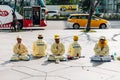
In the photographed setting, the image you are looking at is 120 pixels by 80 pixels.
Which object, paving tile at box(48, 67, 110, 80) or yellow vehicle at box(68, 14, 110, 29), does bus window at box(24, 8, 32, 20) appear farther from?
paving tile at box(48, 67, 110, 80)

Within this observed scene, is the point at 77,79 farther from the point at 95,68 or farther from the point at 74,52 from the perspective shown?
the point at 74,52

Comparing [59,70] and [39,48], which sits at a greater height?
[39,48]

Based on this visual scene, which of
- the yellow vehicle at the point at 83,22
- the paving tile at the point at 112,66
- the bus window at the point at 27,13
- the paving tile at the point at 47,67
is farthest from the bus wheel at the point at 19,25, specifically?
the paving tile at the point at 112,66

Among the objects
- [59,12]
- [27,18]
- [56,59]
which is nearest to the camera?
[56,59]

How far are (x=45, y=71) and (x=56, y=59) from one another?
169cm

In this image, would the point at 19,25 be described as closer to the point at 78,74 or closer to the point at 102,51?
the point at 102,51

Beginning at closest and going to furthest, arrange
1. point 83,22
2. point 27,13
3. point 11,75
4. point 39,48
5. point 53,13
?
1. point 11,75
2. point 39,48
3. point 27,13
4. point 83,22
5. point 53,13

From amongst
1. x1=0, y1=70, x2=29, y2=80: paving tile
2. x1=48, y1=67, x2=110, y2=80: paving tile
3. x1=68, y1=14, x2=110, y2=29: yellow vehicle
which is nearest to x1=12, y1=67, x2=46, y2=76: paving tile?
x1=0, y1=70, x2=29, y2=80: paving tile

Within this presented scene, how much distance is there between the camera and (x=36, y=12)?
2953cm

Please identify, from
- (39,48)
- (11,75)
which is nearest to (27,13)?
(39,48)

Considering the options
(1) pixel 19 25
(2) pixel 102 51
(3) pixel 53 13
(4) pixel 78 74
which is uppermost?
(3) pixel 53 13

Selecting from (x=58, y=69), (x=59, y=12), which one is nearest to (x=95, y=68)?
(x=58, y=69)

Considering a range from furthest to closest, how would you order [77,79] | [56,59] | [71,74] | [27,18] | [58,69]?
1. [27,18]
2. [56,59]
3. [58,69]
4. [71,74]
5. [77,79]

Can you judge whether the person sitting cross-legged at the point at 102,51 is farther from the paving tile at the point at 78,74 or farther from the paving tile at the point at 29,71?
the paving tile at the point at 29,71
